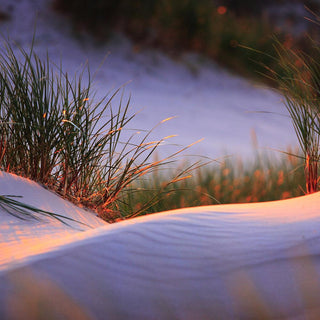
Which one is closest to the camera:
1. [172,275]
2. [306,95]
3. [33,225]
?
[172,275]

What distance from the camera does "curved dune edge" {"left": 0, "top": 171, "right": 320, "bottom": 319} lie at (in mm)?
629

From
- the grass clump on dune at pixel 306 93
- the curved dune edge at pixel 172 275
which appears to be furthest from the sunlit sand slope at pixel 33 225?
the grass clump on dune at pixel 306 93

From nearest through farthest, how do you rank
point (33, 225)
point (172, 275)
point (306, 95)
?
point (172, 275), point (33, 225), point (306, 95)

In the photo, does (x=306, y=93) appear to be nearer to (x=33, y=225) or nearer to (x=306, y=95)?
(x=306, y=95)

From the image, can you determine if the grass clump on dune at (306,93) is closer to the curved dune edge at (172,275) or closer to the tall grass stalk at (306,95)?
the tall grass stalk at (306,95)

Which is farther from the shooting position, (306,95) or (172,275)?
(306,95)

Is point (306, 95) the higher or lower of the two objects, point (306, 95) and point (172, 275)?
the higher

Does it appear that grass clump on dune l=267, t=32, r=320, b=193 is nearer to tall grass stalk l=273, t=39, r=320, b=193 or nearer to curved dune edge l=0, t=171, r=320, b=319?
tall grass stalk l=273, t=39, r=320, b=193

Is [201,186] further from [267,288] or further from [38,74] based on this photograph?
[267,288]

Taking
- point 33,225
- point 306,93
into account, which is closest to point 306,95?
point 306,93

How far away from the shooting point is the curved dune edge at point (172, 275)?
63 cm

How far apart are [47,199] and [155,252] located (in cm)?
68

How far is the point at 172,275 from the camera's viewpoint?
2.12 feet

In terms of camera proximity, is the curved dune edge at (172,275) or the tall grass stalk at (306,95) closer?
the curved dune edge at (172,275)
